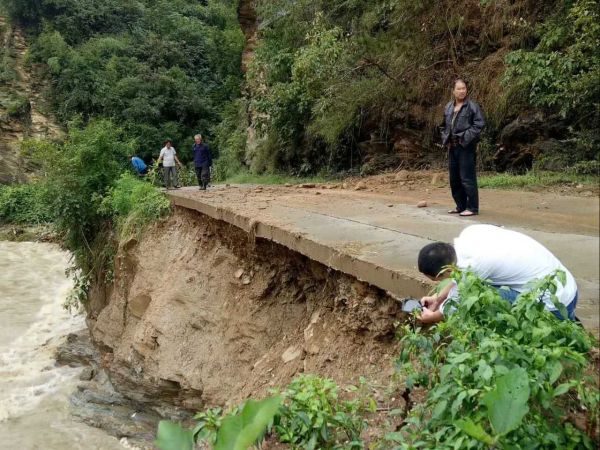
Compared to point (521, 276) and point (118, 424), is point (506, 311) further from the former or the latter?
point (118, 424)

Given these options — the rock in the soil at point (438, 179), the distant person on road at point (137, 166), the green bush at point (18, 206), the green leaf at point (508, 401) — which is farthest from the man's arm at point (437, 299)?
the green bush at point (18, 206)

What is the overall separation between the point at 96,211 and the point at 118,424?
13.6 feet

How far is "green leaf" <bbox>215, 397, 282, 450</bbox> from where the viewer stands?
197cm

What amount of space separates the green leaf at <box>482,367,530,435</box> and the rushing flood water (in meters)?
6.42

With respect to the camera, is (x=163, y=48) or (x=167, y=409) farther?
(x=163, y=48)

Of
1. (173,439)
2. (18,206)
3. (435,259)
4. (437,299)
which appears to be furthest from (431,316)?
(18,206)

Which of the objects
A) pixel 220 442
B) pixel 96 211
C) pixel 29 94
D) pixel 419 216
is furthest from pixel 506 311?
pixel 29 94

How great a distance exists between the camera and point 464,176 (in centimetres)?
528

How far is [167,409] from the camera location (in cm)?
752

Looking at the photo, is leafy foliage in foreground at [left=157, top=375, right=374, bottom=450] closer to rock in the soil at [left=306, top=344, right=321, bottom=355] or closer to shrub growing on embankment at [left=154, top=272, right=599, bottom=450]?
shrub growing on embankment at [left=154, top=272, right=599, bottom=450]

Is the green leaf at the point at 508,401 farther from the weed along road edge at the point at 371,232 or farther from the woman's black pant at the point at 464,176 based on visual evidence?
the woman's black pant at the point at 464,176

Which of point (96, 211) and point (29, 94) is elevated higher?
point (29, 94)

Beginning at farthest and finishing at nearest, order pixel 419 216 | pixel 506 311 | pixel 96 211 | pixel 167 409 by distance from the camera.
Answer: pixel 96 211, pixel 167 409, pixel 419 216, pixel 506 311

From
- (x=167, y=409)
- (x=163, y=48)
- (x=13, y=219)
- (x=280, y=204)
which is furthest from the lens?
(x=163, y=48)
